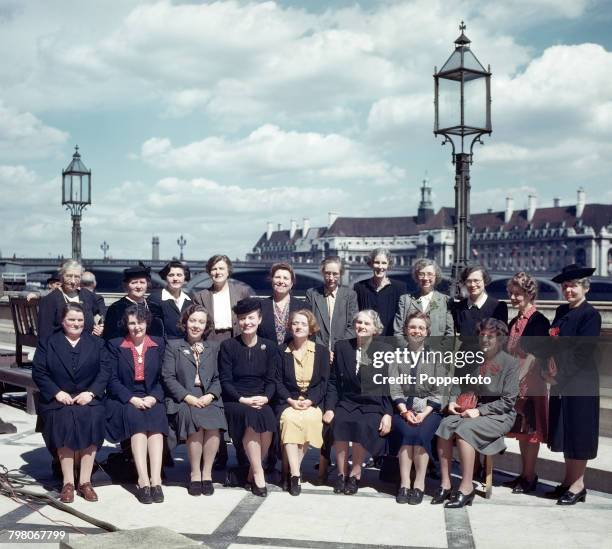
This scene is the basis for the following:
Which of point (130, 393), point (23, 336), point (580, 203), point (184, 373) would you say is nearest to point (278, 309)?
point (184, 373)

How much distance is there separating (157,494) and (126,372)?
90 cm

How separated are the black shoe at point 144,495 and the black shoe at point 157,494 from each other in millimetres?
21

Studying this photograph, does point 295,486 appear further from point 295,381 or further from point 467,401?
point 467,401

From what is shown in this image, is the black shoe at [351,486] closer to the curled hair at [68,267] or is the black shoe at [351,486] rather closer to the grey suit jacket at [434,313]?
the grey suit jacket at [434,313]

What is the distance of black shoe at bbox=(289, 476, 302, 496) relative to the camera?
19.0ft

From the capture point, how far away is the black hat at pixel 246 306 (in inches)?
238

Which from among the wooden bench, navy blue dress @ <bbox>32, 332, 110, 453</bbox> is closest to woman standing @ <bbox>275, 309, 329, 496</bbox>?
navy blue dress @ <bbox>32, 332, 110, 453</bbox>

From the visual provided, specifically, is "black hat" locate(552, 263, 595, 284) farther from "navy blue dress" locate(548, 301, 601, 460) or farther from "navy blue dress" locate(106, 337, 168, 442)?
"navy blue dress" locate(106, 337, 168, 442)

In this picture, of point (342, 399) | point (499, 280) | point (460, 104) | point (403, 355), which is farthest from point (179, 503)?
point (499, 280)

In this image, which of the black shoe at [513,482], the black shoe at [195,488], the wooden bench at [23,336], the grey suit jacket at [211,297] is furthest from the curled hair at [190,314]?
the wooden bench at [23,336]

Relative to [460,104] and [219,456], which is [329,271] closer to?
[219,456]

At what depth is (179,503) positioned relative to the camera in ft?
18.1

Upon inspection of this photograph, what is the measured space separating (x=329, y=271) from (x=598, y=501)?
247 centimetres

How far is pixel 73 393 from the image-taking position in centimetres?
585
